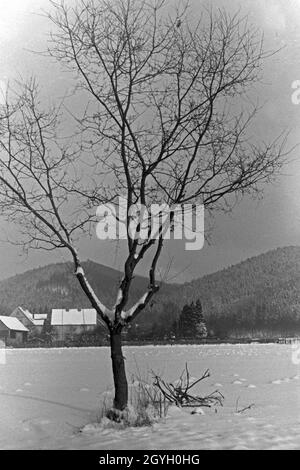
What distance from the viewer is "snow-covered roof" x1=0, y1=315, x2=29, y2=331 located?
27.1ft

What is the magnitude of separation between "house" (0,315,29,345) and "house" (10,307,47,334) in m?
0.08

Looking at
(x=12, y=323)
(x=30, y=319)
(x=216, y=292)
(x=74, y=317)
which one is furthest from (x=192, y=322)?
(x=12, y=323)

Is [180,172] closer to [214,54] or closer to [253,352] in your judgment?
[214,54]

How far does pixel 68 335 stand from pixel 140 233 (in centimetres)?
192

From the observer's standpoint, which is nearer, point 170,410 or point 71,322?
point 170,410

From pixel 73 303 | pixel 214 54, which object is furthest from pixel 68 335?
pixel 214 54

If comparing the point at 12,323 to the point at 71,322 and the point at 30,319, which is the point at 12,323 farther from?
the point at 71,322

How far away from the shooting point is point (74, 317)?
874 centimetres

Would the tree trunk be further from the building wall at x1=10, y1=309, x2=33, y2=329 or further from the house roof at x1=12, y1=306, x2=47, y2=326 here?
the building wall at x1=10, y1=309, x2=33, y2=329

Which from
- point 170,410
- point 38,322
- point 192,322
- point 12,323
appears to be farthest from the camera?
point 38,322

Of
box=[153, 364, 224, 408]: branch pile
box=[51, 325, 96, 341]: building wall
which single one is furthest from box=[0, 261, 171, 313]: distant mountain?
box=[153, 364, 224, 408]: branch pile

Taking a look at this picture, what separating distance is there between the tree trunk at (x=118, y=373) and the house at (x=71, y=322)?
0.71m

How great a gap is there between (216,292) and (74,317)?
228 cm
